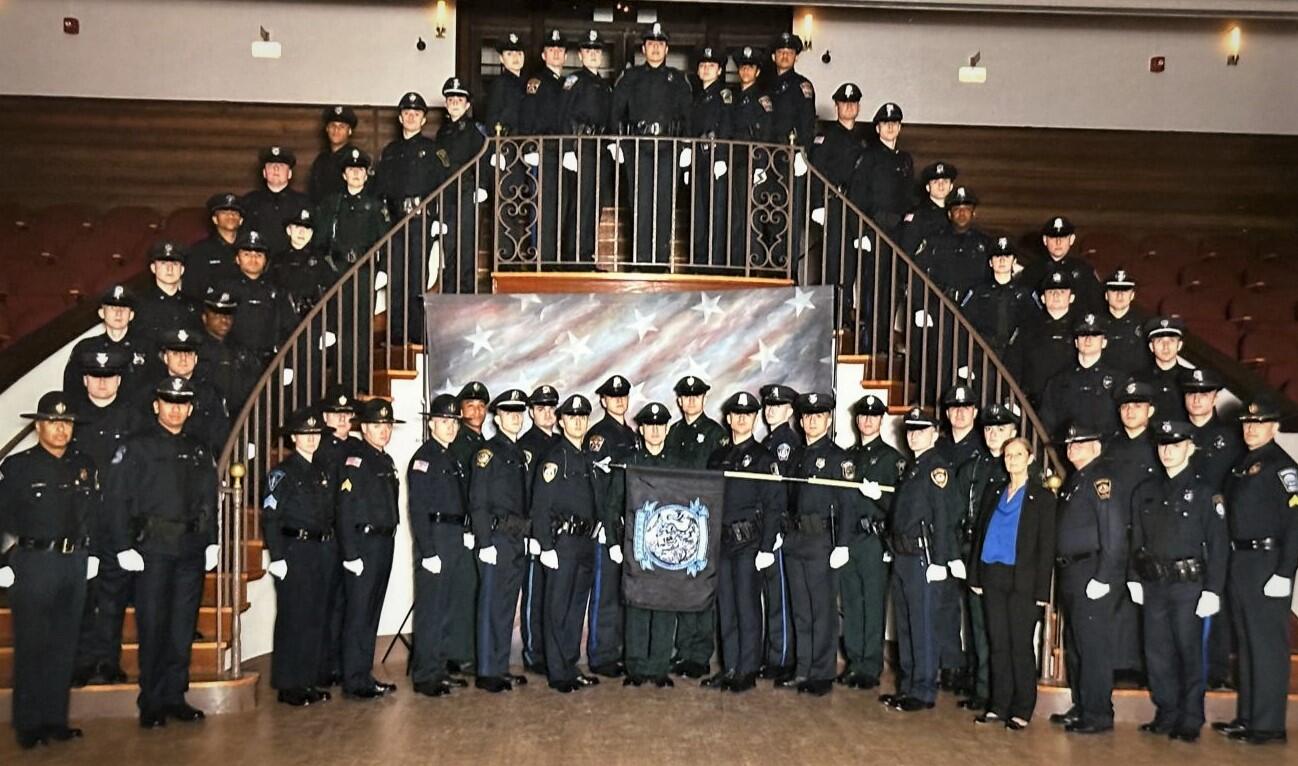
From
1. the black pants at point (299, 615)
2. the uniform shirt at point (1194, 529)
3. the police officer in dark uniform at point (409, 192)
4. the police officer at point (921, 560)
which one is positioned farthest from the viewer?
the police officer in dark uniform at point (409, 192)

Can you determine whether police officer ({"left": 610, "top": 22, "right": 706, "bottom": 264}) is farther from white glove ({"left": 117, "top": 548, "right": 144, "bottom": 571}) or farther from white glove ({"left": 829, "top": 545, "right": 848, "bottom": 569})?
white glove ({"left": 117, "top": 548, "right": 144, "bottom": 571})

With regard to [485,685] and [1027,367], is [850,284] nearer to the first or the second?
[1027,367]

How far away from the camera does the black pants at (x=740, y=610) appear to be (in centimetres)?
884

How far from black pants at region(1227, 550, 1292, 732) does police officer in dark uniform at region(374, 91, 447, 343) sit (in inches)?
204

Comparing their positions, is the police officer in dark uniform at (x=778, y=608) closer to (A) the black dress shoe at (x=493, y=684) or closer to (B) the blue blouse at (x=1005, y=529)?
(B) the blue blouse at (x=1005, y=529)

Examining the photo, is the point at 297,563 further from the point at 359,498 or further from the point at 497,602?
the point at 497,602

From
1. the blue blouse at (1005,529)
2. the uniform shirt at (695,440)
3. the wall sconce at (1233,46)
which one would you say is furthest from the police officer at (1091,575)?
the wall sconce at (1233,46)

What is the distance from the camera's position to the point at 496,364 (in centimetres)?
967

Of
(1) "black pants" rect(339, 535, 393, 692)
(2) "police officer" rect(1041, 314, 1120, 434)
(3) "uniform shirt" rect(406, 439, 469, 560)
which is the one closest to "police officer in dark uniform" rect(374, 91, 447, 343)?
(3) "uniform shirt" rect(406, 439, 469, 560)

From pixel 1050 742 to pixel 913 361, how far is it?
317cm

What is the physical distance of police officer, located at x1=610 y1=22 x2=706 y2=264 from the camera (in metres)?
10.5

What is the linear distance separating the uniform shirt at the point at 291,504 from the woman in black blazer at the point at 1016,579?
139 inches

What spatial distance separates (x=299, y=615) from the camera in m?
8.30

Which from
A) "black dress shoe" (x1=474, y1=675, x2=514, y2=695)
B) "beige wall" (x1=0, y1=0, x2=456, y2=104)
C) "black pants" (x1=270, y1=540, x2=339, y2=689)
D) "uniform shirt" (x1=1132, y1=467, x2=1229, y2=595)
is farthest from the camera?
"beige wall" (x1=0, y1=0, x2=456, y2=104)
